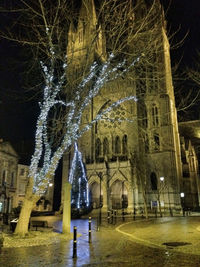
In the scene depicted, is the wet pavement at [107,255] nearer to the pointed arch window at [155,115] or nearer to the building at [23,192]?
the building at [23,192]

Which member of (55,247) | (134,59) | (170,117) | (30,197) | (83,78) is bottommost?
(55,247)

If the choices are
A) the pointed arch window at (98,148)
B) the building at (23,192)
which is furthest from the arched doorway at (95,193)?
the building at (23,192)

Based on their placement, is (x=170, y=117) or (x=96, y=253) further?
(x=170, y=117)

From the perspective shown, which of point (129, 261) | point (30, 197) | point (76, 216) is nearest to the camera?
point (129, 261)

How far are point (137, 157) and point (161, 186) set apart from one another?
5.48 m

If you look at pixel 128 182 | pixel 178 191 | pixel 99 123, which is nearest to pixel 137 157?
pixel 128 182

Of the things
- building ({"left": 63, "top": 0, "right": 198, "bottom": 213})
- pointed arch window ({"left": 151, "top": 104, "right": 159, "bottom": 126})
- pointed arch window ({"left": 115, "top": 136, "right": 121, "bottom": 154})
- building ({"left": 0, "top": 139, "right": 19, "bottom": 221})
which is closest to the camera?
building ({"left": 0, "top": 139, "right": 19, "bottom": 221})

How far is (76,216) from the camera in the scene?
93.5 feet

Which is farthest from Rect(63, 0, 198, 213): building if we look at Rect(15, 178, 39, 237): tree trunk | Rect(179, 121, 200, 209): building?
Rect(15, 178, 39, 237): tree trunk

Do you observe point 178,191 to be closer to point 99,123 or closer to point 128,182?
point 128,182

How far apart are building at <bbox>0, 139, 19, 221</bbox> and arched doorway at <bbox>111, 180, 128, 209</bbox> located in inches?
603

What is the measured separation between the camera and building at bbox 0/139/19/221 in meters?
36.0

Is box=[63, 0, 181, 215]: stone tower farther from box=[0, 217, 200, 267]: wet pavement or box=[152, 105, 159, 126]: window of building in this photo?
box=[0, 217, 200, 267]: wet pavement

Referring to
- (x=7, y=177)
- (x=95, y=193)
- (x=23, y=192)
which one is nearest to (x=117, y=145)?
(x=95, y=193)
